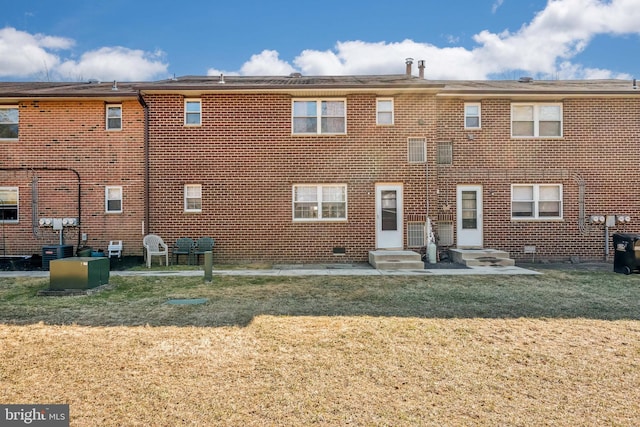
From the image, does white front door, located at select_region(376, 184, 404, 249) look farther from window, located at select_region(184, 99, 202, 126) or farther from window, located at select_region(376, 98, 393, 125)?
window, located at select_region(184, 99, 202, 126)

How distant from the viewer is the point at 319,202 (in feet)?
40.7

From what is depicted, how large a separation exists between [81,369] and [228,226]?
850 cm

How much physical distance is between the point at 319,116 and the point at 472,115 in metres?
5.38

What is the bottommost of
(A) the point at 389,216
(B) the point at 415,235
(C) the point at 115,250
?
(C) the point at 115,250

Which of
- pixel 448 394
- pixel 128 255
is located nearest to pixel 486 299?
pixel 448 394

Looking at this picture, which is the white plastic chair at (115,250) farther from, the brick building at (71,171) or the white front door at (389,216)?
the white front door at (389,216)

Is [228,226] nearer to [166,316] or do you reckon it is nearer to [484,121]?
[166,316]

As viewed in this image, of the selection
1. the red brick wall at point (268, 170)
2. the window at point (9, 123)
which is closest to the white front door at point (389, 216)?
the red brick wall at point (268, 170)

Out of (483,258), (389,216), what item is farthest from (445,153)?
(483,258)

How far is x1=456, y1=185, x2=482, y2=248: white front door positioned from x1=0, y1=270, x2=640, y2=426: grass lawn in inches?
208

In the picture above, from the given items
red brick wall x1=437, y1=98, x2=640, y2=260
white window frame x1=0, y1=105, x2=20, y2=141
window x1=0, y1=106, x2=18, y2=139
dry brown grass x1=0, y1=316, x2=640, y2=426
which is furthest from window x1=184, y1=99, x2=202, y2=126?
dry brown grass x1=0, y1=316, x2=640, y2=426

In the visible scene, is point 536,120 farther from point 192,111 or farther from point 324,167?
point 192,111

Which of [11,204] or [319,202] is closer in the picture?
[319,202]

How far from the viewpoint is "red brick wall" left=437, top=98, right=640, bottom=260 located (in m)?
12.7
